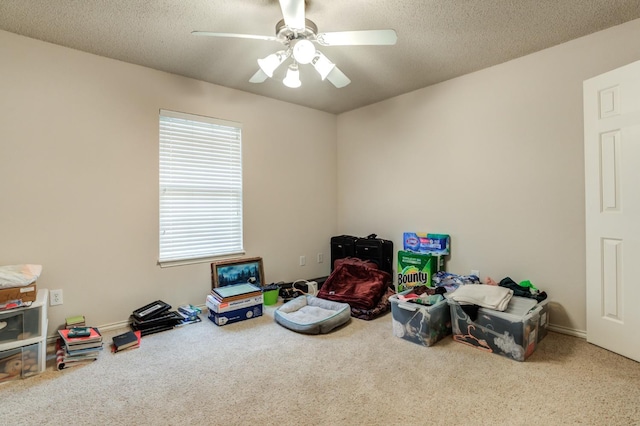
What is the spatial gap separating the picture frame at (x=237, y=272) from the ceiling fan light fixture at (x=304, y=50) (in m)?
2.30

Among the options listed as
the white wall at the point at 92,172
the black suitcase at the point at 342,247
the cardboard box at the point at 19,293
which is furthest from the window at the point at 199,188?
the black suitcase at the point at 342,247

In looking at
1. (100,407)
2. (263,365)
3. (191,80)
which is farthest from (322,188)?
(100,407)

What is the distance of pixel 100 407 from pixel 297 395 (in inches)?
→ 43.2

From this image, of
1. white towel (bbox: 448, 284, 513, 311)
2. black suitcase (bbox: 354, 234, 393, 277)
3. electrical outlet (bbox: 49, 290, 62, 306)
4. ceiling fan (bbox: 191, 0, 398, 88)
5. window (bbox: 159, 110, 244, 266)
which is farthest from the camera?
black suitcase (bbox: 354, 234, 393, 277)

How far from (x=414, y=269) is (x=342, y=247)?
1116 mm

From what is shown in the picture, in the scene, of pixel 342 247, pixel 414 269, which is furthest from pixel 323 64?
pixel 342 247

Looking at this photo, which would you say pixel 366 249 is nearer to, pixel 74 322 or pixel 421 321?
pixel 421 321

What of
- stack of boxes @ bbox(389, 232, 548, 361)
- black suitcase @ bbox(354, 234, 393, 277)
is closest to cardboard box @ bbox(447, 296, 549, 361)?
stack of boxes @ bbox(389, 232, 548, 361)

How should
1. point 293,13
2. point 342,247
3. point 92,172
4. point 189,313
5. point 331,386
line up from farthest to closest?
point 342,247 → point 189,313 → point 92,172 → point 331,386 → point 293,13

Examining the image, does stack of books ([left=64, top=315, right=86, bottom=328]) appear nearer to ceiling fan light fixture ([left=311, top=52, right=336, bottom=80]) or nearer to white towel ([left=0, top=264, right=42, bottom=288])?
white towel ([left=0, top=264, right=42, bottom=288])

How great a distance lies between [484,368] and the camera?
84.7 inches

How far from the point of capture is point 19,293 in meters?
2.13

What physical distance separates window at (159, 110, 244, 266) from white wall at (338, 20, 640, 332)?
1800 millimetres

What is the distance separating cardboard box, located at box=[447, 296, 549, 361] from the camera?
222 centimetres
